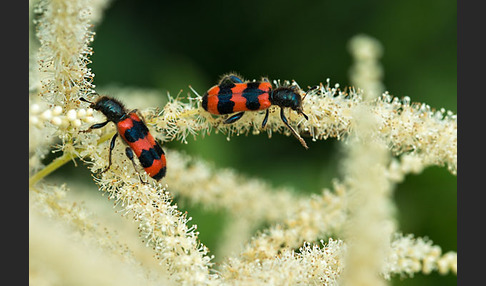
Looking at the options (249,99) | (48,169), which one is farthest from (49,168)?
(249,99)

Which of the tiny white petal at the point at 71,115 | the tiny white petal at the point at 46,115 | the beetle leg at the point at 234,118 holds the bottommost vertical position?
the tiny white petal at the point at 46,115

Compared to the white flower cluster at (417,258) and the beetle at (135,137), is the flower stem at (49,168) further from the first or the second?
the white flower cluster at (417,258)

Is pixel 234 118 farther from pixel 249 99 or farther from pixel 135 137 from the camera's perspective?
pixel 135 137

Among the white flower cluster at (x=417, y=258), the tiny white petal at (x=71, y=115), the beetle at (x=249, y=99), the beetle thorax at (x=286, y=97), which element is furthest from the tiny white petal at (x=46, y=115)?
the white flower cluster at (x=417, y=258)

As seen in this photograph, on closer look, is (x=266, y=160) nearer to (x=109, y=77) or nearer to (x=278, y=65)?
(x=278, y=65)

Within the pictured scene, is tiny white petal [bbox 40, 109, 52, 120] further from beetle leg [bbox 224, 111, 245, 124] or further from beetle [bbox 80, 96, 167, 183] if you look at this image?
beetle leg [bbox 224, 111, 245, 124]

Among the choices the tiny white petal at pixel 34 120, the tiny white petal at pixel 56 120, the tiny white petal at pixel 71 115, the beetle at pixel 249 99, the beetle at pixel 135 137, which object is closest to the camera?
the tiny white petal at pixel 34 120

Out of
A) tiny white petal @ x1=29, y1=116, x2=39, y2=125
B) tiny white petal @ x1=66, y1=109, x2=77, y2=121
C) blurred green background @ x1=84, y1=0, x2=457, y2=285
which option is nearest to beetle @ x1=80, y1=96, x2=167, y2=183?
tiny white petal @ x1=66, y1=109, x2=77, y2=121
